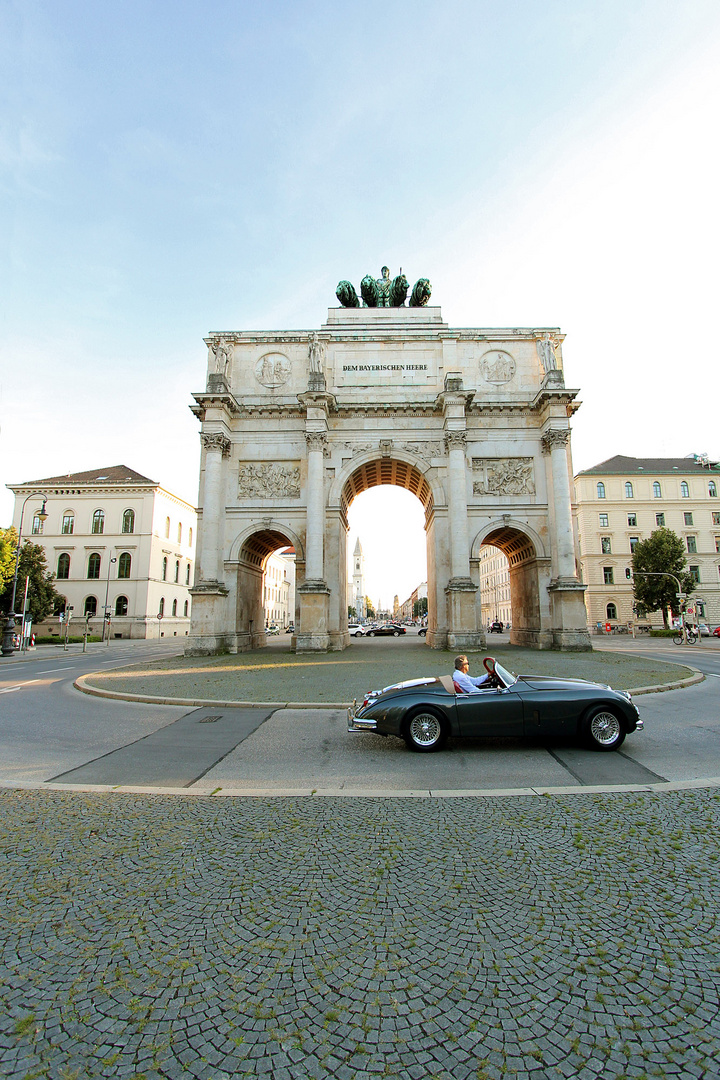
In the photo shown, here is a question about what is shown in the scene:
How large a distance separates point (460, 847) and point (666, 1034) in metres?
1.91

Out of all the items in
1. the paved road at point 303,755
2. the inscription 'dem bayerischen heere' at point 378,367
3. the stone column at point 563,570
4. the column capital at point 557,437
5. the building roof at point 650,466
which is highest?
the building roof at point 650,466

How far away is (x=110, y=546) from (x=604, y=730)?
184 feet

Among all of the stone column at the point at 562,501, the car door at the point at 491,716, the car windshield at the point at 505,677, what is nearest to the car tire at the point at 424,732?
the car door at the point at 491,716

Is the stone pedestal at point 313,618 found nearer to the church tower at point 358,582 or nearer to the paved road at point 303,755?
the paved road at point 303,755

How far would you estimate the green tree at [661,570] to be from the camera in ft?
163

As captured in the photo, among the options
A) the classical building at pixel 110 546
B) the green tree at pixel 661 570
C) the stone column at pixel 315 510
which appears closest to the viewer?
the stone column at pixel 315 510

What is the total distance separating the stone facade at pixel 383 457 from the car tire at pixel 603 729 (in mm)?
17764

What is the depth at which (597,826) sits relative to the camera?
4.32m

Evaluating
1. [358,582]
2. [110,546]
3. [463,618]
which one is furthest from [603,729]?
[358,582]

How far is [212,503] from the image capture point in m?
26.5

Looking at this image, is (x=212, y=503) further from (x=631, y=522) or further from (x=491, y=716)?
(x=631, y=522)

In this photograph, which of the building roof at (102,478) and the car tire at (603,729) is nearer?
the car tire at (603,729)

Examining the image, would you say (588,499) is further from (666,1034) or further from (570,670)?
(666,1034)

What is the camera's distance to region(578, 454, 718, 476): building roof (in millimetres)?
64312
